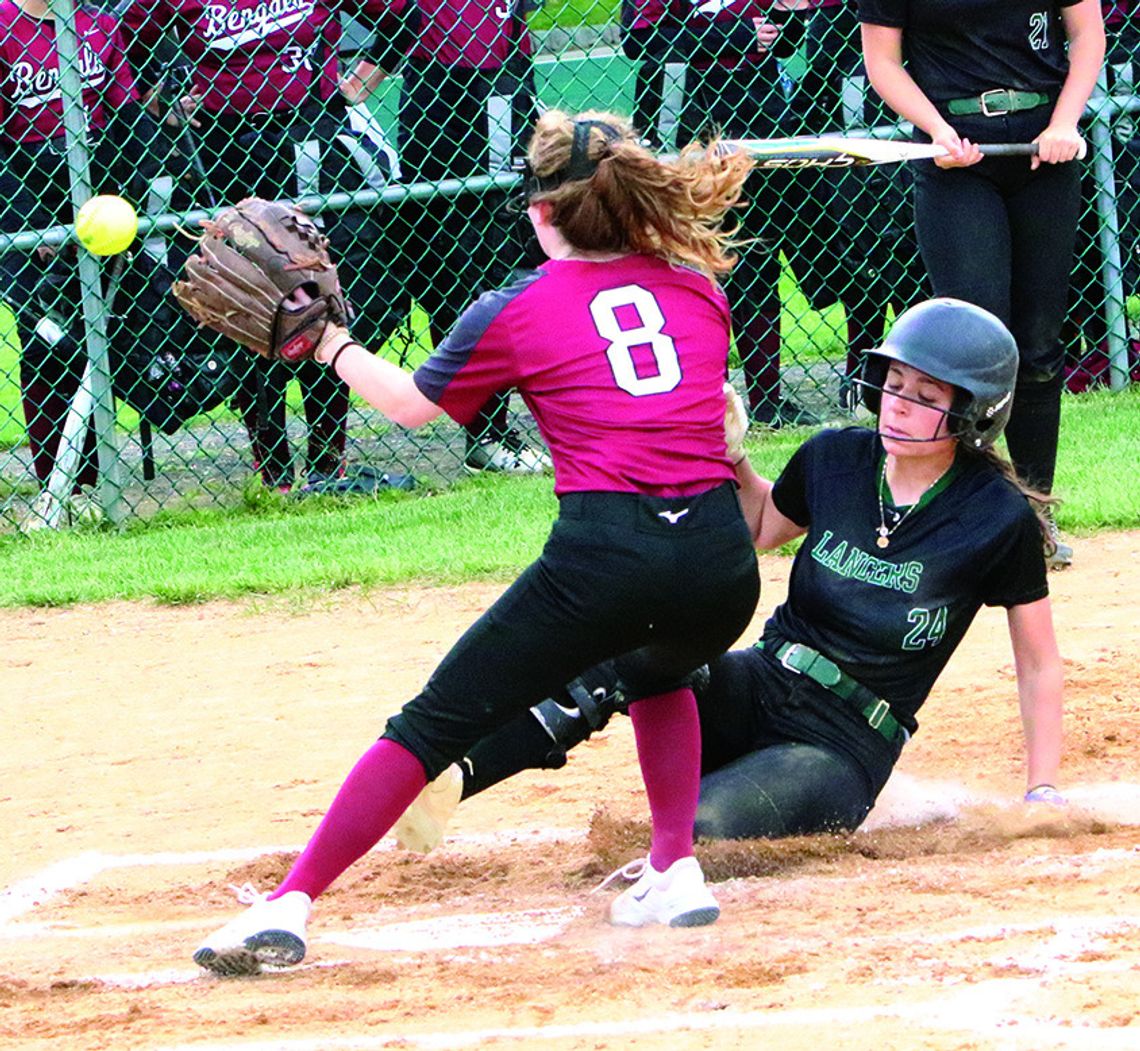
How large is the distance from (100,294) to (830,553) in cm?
396

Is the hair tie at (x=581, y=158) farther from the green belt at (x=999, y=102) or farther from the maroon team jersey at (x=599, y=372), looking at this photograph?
the green belt at (x=999, y=102)

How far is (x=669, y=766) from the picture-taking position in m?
3.33

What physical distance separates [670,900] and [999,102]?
9.59 feet

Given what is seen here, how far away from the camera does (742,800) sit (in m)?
3.57

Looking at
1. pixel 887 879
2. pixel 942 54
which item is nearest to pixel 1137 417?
pixel 942 54

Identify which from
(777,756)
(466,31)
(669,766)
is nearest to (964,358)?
(777,756)

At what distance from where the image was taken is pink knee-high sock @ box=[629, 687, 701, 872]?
333 centimetres

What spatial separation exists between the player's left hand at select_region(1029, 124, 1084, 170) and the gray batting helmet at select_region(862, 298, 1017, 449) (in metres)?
1.62

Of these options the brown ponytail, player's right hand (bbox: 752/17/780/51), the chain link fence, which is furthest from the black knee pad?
player's right hand (bbox: 752/17/780/51)

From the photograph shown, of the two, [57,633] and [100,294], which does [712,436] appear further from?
[100,294]

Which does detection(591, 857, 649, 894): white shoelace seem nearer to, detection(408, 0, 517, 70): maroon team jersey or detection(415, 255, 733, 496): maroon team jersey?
detection(415, 255, 733, 496): maroon team jersey

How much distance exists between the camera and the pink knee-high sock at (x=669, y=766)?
10.9 feet

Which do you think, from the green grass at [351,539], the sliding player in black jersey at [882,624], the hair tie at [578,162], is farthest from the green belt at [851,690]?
the green grass at [351,539]

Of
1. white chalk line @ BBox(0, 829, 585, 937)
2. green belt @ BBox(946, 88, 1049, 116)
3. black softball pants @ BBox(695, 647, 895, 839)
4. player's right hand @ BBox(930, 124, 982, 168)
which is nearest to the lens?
black softball pants @ BBox(695, 647, 895, 839)
